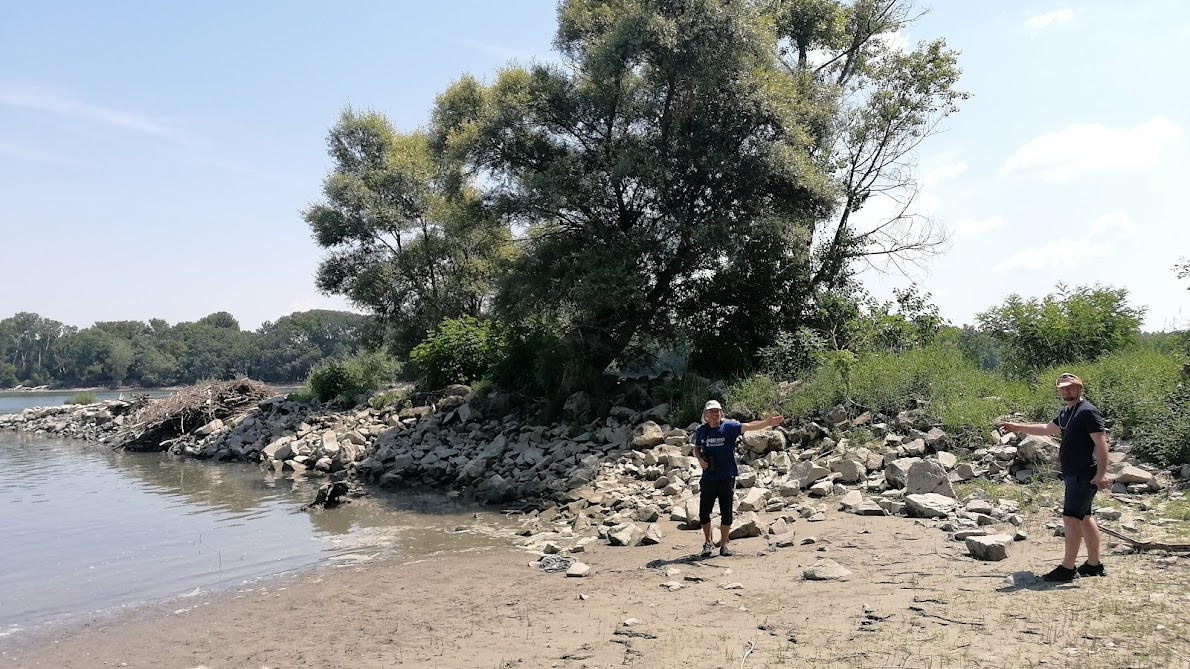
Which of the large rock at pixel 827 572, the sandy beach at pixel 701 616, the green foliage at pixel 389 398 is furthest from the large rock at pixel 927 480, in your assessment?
the green foliage at pixel 389 398

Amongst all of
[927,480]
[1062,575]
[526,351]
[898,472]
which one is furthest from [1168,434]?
[526,351]

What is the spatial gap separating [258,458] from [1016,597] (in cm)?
2331

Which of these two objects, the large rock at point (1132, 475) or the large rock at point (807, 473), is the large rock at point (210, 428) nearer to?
the large rock at point (807, 473)

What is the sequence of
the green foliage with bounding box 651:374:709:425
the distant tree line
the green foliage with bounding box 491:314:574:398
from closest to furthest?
1. the green foliage with bounding box 651:374:709:425
2. the green foliage with bounding box 491:314:574:398
3. the distant tree line

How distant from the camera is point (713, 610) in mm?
7023

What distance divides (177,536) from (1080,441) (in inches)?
528

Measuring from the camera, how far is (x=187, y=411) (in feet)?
100

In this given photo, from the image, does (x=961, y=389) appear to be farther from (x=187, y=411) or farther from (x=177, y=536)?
(x=187, y=411)

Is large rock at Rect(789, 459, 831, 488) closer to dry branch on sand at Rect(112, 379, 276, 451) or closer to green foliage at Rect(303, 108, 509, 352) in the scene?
green foliage at Rect(303, 108, 509, 352)

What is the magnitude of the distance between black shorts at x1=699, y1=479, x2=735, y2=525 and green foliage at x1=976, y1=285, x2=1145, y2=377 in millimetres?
9812

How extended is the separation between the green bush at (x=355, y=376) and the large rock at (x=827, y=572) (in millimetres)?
23788

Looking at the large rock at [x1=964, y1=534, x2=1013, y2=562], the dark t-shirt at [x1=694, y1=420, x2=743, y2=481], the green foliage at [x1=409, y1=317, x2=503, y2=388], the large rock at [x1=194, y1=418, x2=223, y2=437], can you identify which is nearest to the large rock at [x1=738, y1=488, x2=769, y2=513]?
the dark t-shirt at [x1=694, y1=420, x2=743, y2=481]

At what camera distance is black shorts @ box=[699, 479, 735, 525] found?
937cm

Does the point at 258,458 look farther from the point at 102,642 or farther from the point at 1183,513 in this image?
the point at 1183,513
